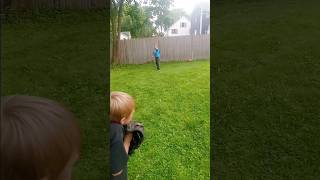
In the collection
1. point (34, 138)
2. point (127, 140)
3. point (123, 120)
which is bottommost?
point (127, 140)

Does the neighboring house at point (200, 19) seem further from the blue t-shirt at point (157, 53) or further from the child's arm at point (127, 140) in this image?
the child's arm at point (127, 140)

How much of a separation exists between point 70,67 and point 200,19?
1.24 metres

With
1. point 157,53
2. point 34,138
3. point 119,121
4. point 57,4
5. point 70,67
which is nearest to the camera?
point 34,138

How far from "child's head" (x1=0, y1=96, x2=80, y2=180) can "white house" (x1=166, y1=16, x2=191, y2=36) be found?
1514 mm

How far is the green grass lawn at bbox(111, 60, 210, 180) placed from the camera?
94.7 inches

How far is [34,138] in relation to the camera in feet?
2.36

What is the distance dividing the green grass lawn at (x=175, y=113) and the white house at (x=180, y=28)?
16cm

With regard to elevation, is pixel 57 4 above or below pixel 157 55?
above
